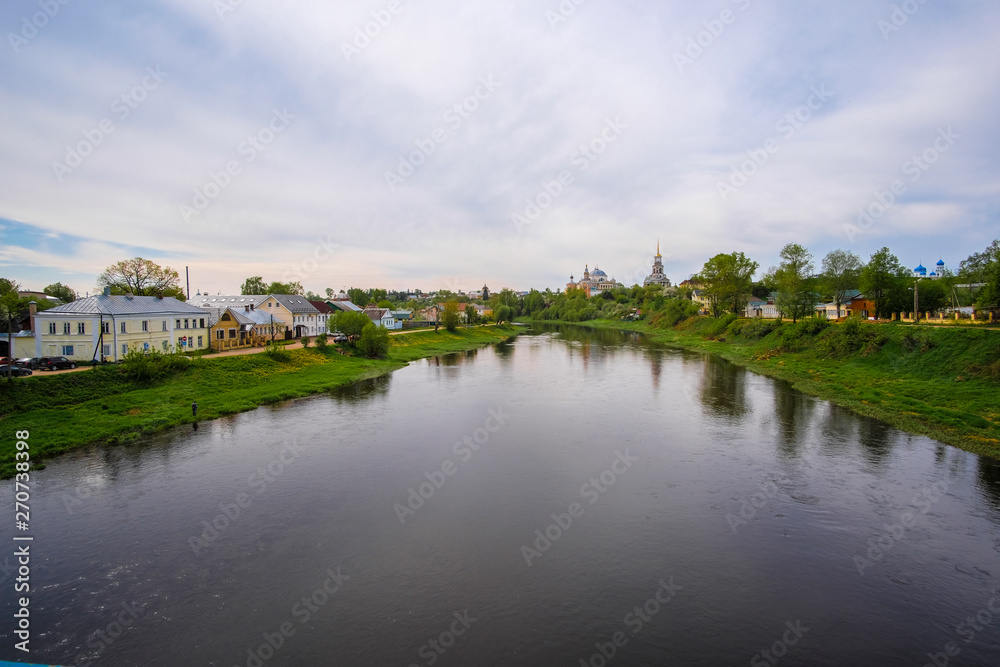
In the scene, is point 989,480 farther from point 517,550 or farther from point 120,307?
point 120,307

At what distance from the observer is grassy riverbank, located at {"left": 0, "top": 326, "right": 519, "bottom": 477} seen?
2050cm

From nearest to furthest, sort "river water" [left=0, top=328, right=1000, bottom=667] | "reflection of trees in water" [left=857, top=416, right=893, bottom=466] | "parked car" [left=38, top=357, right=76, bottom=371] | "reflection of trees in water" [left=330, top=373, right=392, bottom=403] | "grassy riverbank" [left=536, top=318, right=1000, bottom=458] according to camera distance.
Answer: "river water" [left=0, top=328, right=1000, bottom=667] → "reflection of trees in water" [left=857, top=416, right=893, bottom=466] → "grassy riverbank" [left=536, top=318, right=1000, bottom=458] → "parked car" [left=38, top=357, right=76, bottom=371] → "reflection of trees in water" [left=330, top=373, right=392, bottom=403]

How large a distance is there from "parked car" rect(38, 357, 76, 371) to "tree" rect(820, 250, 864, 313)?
7086 centimetres

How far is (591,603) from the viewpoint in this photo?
10422 mm

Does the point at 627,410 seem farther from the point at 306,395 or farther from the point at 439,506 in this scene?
the point at 306,395

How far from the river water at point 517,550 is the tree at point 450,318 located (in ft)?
181

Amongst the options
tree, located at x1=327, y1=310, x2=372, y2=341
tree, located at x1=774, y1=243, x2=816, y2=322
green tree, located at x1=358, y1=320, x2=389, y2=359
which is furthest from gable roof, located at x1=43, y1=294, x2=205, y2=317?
tree, located at x1=774, y1=243, x2=816, y2=322

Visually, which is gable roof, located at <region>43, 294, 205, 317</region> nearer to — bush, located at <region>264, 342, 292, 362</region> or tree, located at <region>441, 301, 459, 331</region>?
bush, located at <region>264, 342, 292, 362</region>

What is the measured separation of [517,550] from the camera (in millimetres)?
12422

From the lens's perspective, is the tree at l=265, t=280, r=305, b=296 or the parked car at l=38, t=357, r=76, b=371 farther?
the tree at l=265, t=280, r=305, b=296

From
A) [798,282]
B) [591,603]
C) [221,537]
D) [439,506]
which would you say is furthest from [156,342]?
[798,282]

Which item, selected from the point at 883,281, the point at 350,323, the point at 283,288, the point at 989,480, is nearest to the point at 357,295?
the point at 283,288

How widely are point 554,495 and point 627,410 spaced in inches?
507

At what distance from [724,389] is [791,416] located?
322 inches
